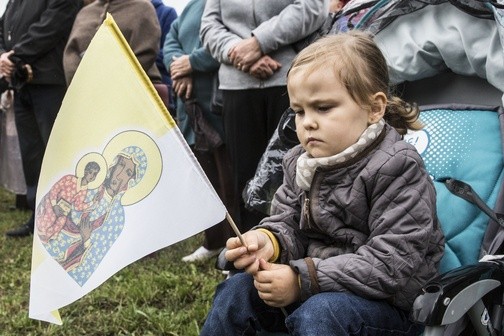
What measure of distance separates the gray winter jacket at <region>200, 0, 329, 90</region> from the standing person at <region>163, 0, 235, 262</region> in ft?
1.07

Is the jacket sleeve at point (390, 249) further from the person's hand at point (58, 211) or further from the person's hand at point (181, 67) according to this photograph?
the person's hand at point (181, 67)

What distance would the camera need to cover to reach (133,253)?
5.77 ft

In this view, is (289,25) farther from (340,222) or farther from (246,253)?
(246,253)

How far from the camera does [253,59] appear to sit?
3266 millimetres

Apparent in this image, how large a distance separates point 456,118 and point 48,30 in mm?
3115

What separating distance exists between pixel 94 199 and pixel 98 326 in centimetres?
175

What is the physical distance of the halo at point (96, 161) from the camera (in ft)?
5.90

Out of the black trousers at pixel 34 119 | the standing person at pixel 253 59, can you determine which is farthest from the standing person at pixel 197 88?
the black trousers at pixel 34 119

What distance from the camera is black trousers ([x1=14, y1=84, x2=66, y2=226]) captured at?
4844mm

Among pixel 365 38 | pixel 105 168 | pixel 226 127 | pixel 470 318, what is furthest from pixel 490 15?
pixel 226 127

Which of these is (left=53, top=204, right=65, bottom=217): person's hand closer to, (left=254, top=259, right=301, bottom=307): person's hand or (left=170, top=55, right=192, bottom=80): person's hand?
(left=254, top=259, right=301, bottom=307): person's hand

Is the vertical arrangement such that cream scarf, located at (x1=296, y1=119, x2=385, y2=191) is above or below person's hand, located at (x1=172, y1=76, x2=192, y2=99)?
above

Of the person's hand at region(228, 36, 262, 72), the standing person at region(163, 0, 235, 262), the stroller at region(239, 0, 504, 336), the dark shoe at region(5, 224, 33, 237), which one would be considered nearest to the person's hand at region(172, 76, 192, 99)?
the standing person at region(163, 0, 235, 262)

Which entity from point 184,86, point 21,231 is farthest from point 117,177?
point 21,231
